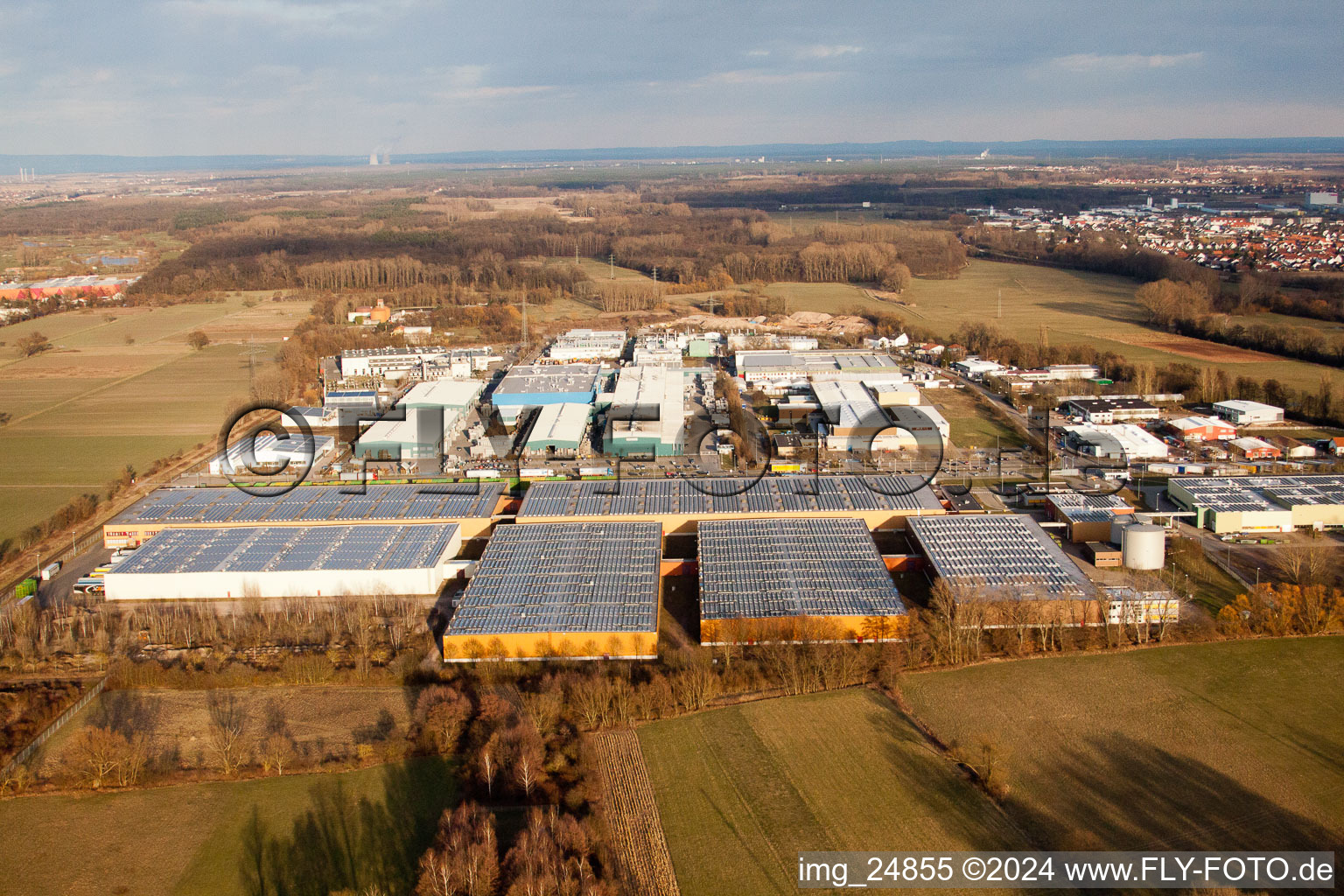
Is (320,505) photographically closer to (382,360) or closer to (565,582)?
(565,582)

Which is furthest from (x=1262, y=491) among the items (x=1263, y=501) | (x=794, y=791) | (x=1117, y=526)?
(x=794, y=791)

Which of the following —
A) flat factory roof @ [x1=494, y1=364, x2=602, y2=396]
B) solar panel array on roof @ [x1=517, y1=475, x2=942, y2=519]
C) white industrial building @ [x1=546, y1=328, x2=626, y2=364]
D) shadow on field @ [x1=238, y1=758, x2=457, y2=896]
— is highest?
white industrial building @ [x1=546, y1=328, x2=626, y2=364]

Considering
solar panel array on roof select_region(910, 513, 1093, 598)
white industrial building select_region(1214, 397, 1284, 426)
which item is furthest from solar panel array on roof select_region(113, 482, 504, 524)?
white industrial building select_region(1214, 397, 1284, 426)

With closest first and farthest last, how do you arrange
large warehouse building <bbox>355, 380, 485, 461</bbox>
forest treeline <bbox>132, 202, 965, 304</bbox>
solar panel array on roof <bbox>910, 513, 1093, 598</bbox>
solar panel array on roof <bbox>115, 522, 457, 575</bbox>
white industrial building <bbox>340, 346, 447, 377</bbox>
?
solar panel array on roof <bbox>910, 513, 1093, 598</bbox> < solar panel array on roof <bbox>115, 522, 457, 575</bbox> < large warehouse building <bbox>355, 380, 485, 461</bbox> < white industrial building <bbox>340, 346, 447, 377</bbox> < forest treeline <bbox>132, 202, 965, 304</bbox>

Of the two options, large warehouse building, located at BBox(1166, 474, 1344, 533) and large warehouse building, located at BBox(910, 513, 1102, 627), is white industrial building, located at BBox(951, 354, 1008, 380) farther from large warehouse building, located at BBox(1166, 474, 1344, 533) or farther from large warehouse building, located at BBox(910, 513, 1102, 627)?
large warehouse building, located at BBox(910, 513, 1102, 627)

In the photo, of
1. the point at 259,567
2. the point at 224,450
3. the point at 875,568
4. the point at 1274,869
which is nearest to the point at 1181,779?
the point at 1274,869
